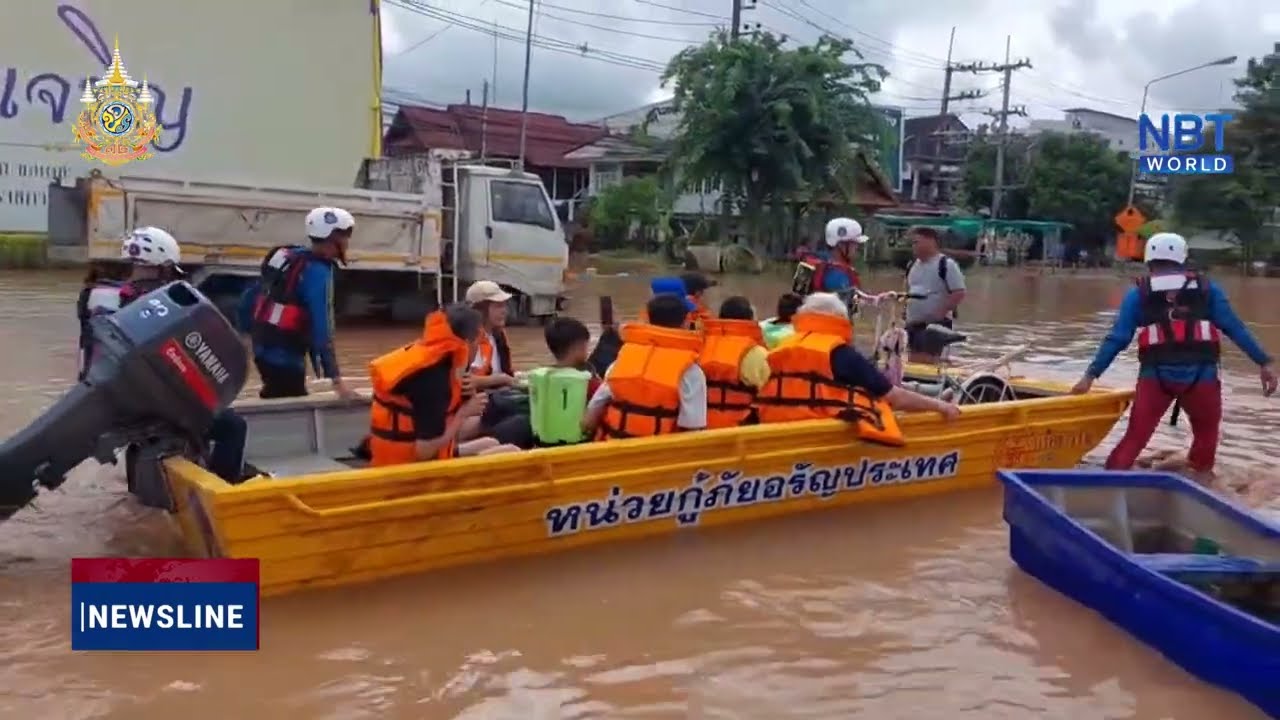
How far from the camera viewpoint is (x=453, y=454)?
533 cm

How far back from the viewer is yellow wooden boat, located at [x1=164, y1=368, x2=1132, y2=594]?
4477mm

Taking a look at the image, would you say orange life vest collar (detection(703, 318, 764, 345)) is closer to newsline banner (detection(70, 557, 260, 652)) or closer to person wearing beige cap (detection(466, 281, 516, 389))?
person wearing beige cap (detection(466, 281, 516, 389))

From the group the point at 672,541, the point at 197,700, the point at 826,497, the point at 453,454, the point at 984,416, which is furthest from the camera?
the point at 984,416

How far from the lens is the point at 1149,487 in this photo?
18.3 feet

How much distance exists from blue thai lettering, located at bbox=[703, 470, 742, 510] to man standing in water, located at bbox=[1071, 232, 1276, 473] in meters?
2.47

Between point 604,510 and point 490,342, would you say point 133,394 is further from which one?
point 490,342

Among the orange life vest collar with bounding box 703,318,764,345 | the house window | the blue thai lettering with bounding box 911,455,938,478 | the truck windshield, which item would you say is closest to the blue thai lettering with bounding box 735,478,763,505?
the orange life vest collar with bounding box 703,318,764,345

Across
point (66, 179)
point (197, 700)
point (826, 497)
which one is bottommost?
point (197, 700)

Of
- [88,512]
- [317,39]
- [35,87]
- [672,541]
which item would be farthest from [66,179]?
[672,541]

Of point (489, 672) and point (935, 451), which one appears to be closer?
point (489, 672)

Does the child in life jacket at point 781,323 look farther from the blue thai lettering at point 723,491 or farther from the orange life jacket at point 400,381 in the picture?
the orange life jacket at point 400,381

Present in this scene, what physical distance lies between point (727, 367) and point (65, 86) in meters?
18.5

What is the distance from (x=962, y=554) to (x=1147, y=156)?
40238mm

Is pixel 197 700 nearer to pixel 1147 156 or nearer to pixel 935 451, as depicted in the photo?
pixel 935 451
